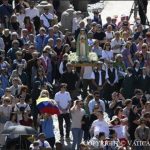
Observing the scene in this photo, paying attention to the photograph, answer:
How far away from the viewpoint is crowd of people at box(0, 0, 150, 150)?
3694cm

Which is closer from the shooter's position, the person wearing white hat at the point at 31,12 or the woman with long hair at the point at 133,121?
the woman with long hair at the point at 133,121

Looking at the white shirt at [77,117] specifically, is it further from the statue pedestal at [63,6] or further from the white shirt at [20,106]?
the statue pedestal at [63,6]

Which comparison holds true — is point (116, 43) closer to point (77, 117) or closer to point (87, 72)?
point (87, 72)

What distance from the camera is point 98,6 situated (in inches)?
2282

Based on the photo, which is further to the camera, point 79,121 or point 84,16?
point 84,16

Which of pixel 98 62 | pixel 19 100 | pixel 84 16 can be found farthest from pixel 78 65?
pixel 84 16

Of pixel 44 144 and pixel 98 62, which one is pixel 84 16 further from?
pixel 44 144

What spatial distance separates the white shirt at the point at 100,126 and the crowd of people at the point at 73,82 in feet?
0.09

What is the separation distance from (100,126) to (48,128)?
1.48 meters

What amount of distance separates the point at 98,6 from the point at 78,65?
54.4ft

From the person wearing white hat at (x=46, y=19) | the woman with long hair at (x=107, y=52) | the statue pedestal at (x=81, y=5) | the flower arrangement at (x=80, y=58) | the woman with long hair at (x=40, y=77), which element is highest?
the statue pedestal at (x=81, y=5)

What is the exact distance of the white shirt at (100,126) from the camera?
120 ft

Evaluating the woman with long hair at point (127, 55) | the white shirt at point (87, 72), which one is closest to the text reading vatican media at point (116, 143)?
the white shirt at point (87, 72)

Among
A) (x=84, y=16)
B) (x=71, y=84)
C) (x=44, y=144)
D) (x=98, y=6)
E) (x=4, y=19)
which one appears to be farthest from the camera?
(x=98, y=6)
